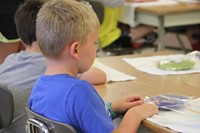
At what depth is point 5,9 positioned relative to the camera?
270 centimetres

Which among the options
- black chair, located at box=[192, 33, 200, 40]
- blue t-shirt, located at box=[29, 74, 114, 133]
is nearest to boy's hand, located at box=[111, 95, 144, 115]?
blue t-shirt, located at box=[29, 74, 114, 133]

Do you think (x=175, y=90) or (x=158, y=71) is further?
(x=158, y=71)

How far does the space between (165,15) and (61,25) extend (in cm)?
242

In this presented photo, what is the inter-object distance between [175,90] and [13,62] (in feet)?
2.26

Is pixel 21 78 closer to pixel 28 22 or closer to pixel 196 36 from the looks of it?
pixel 28 22

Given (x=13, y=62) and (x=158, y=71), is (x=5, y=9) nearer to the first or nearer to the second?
(x=13, y=62)

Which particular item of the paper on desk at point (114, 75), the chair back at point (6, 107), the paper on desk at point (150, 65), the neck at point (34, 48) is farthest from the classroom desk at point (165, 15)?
the chair back at point (6, 107)

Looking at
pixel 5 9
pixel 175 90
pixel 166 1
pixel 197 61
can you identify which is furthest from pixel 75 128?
pixel 166 1

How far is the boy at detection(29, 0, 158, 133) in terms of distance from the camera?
3.88 ft


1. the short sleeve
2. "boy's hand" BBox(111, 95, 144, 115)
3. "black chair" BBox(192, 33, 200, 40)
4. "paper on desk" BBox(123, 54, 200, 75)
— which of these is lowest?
"black chair" BBox(192, 33, 200, 40)

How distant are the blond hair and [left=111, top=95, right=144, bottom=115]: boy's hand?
253 millimetres

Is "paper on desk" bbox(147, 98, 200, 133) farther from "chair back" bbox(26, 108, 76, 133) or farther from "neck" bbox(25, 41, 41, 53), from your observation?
"neck" bbox(25, 41, 41, 53)

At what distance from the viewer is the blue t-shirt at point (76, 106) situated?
118 cm

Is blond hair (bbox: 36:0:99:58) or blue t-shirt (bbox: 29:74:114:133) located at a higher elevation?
blond hair (bbox: 36:0:99:58)
